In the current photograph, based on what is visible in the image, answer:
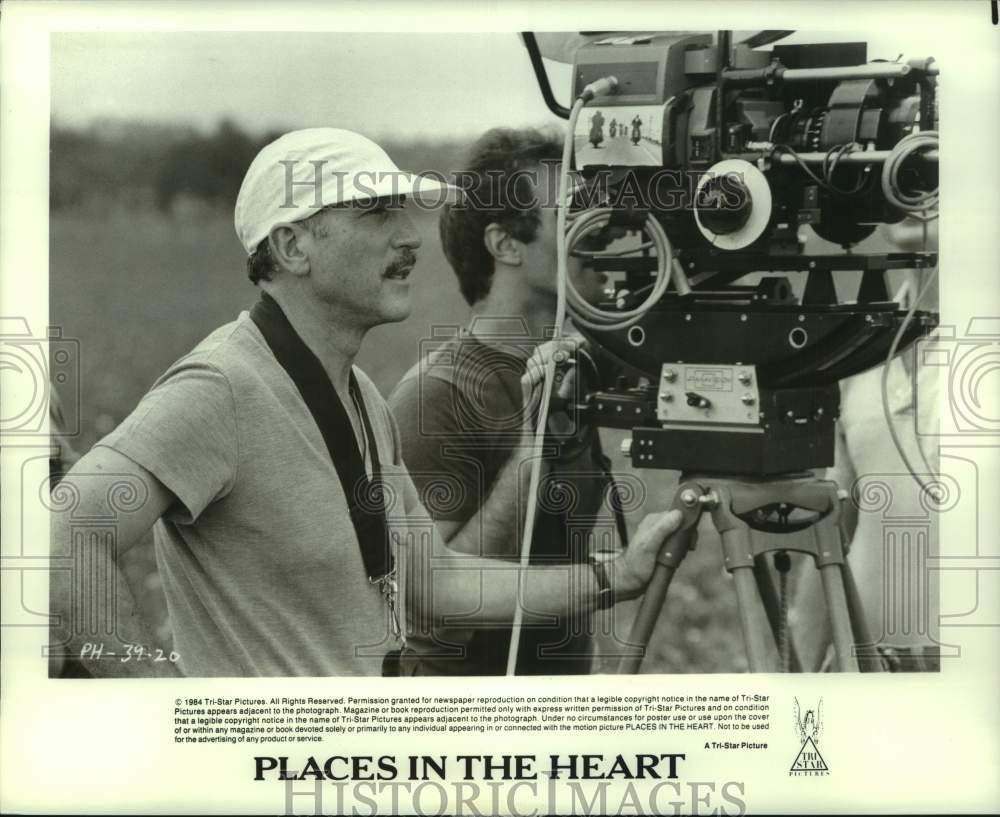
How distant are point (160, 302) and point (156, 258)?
107 millimetres

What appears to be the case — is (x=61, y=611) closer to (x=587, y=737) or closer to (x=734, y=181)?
(x=587, y=737)

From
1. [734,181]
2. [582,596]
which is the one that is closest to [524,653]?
[582,596]

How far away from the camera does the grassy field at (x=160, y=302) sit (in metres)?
3.21

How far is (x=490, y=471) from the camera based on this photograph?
326 cm

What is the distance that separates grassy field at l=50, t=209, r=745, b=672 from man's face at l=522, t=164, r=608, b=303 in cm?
20

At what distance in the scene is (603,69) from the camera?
311cm

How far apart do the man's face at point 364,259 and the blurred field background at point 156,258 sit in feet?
0.12

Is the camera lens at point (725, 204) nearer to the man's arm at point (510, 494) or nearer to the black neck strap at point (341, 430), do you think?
the man's arm at point (510, 494)

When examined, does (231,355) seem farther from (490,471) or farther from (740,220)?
(740,220)

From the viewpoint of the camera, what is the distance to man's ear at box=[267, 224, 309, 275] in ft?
10.4

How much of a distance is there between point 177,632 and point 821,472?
1.58 m

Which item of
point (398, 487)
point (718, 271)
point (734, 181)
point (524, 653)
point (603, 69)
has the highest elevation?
point (603, 69)

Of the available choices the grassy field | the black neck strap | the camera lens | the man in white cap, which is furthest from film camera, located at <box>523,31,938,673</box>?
the black neck strap

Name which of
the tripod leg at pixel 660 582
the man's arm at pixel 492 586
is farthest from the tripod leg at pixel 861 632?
the man's arm at pixel 492 586
